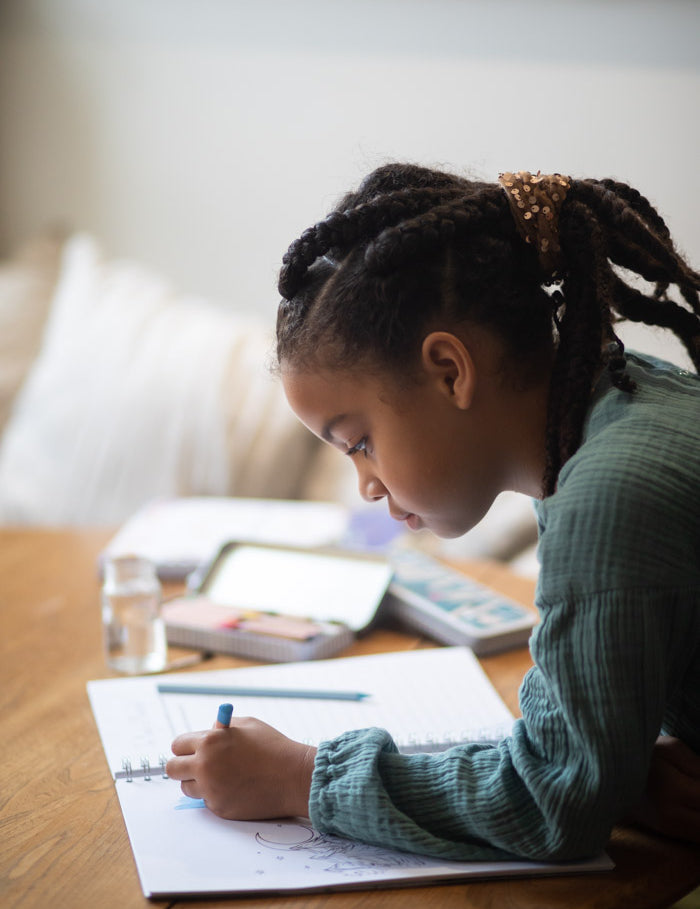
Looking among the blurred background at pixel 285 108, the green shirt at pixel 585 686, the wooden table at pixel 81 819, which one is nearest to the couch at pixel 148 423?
the blurred background at pixel 285 108

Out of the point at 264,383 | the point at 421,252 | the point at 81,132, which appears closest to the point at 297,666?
the point at 421,252

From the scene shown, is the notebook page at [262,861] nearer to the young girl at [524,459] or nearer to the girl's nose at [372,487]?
the young girl at [524,459]

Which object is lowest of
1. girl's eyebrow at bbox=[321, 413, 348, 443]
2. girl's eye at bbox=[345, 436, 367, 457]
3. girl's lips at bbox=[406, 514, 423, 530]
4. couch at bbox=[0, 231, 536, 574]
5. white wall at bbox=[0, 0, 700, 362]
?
couch at bbox=[0, 231, 536, 574]

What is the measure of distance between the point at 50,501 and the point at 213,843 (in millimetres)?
1455

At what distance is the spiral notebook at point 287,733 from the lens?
709 millimetres

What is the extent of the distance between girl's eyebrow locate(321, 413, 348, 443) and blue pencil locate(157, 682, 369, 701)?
0.83 ft

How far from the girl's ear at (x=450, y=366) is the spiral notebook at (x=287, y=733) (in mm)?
300

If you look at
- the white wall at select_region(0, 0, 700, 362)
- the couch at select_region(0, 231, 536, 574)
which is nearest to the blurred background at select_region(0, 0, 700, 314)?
the white wall at select_region(0, 0, 700, 362)

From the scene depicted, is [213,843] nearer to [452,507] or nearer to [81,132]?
[452,507]

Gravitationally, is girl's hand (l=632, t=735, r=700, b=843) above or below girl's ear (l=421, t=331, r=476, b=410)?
below

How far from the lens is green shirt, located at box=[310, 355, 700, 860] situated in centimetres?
68

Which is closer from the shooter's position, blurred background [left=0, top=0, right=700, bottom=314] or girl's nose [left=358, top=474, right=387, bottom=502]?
girl's nose [left=358, top=474, right=387, bottom=502]

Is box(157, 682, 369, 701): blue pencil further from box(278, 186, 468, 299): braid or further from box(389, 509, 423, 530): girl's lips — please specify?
box(278, 186, 468, 299): braid

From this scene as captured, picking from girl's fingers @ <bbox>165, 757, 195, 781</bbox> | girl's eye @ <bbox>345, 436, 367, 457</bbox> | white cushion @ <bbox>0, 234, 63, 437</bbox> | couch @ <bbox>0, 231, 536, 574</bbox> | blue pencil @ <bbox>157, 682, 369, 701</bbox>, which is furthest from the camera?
white cushion @ <bbox>0, 234, 63, 437</bbox>
